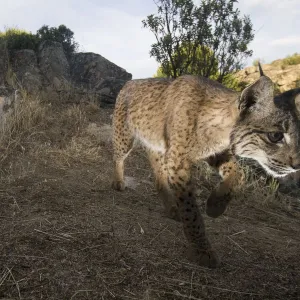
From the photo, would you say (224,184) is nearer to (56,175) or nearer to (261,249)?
(261,249)

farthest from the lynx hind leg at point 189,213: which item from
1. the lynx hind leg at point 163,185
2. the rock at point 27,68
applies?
the rock at point 27,68

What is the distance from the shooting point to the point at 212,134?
3689mm

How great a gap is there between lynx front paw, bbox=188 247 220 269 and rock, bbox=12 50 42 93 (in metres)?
9.79

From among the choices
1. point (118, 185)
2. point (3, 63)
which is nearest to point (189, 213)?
point (118, 185)

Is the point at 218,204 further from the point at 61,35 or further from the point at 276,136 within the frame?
the point at 61,35

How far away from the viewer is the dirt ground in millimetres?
2664

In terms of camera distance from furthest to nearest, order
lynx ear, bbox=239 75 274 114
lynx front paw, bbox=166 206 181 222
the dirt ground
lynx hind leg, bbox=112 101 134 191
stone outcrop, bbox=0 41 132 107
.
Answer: stone outcrop, bbox=0 41 132 107
lynx hind leg, bbox=112 101 134 191
lynx front paw, bbox=166 206 181 222
lynx ear, bbox=239 75 274 114
the dirt ground

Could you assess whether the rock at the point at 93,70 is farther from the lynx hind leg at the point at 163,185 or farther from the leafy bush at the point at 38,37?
the lynx hind leg at the point at 163,185

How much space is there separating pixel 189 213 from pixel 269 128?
973 mm

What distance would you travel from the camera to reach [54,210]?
3869 mm

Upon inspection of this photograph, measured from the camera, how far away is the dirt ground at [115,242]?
8.74ft

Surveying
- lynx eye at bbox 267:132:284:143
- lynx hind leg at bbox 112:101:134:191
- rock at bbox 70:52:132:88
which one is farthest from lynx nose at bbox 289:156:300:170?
rock at bbox 70:52:132:88

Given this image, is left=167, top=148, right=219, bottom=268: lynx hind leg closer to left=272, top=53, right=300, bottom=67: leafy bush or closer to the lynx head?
the lynx head

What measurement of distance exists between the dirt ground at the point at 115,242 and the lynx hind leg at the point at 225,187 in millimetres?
264
